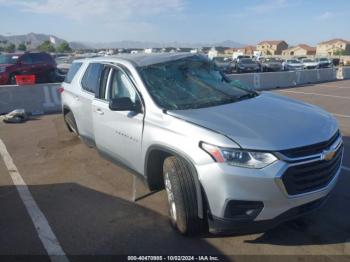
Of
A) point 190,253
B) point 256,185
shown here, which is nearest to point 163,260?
point 190,253

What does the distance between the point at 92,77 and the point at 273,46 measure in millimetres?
156723

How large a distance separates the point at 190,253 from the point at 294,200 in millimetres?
1079

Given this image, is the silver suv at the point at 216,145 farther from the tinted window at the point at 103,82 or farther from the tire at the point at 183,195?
the tinted window at the point at 103,82

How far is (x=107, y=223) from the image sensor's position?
4145 mm

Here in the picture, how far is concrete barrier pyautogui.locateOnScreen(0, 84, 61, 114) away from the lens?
11.4m

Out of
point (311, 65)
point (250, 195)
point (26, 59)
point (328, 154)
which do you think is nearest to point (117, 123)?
point (250, 195)

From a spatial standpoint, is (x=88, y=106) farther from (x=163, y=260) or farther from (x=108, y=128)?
(x=163, y=260)

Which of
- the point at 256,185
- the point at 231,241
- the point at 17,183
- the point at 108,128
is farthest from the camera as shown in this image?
the point at 17,183

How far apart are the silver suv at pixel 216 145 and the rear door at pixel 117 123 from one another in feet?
0.04

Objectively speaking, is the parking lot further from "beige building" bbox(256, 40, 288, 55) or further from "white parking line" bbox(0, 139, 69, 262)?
"beige building" bbox(256, 40, 288, 55)

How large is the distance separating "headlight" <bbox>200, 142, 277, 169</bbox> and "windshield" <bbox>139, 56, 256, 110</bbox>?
95 centimetres

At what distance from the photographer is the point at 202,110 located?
388 cm

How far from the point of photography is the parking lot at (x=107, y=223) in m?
3.57

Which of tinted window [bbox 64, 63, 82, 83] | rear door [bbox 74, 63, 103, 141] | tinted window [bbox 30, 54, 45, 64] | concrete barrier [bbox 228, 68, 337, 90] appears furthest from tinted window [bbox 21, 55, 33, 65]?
rear door [bbox 74, 63, 103, 141]
